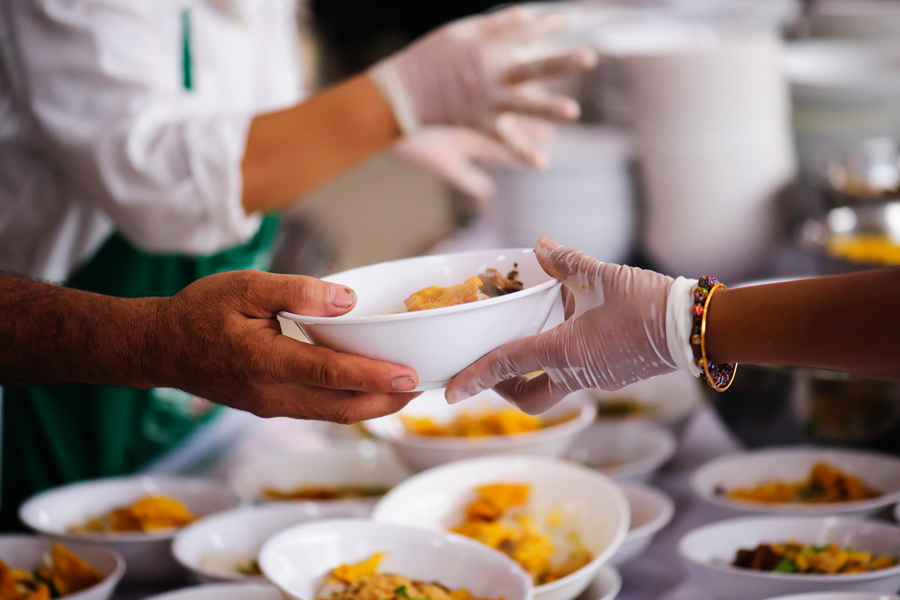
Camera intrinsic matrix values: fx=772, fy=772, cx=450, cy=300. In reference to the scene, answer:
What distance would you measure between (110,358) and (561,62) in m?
0.98

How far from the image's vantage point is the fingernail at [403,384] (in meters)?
0.76

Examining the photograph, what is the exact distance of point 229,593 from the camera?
969 mm

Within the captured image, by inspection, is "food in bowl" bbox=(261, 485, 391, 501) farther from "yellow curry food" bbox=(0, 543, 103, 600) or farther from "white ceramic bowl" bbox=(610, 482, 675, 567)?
"white ceramic bowl" bbox=(610, 482, 675, 567)

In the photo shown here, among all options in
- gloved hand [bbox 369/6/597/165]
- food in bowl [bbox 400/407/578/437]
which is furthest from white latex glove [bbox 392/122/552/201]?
food in bowl [bbox 400/407/578/437]

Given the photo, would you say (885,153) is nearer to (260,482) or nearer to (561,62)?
(561,62)

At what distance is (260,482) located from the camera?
139 cm

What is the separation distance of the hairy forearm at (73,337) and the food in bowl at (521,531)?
51 cm

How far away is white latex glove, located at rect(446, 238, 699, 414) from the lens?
0.74m

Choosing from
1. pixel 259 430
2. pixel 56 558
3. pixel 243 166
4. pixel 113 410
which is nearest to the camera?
pixel 56 558

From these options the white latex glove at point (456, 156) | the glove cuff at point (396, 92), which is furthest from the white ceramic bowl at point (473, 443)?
the white latex glove at point (456, 156)

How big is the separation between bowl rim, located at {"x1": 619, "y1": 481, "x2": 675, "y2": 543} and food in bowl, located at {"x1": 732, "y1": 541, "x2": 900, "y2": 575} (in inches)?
4.5

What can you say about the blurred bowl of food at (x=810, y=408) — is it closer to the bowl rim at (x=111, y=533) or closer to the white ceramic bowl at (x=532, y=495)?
the white ceramic bowl at (x=532, y=495)

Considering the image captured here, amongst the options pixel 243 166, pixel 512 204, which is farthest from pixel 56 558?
pixel 512 204

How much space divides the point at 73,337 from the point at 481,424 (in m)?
0.78
